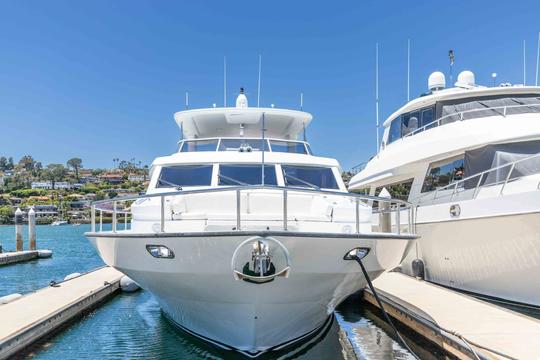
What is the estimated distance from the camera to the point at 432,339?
704 centimetres

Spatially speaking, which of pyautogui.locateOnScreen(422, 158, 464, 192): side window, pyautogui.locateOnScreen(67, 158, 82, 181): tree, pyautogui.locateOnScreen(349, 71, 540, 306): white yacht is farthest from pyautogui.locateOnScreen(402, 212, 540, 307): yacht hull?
pyautogui.locateOnScreen(67, 158, 82, 181): tree

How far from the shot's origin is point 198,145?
961 centimetres

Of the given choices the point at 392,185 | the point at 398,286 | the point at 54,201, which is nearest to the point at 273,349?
the point at 398,286

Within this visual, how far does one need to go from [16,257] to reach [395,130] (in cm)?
1958

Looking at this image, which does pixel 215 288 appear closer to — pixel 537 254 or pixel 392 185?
pixel 537 254

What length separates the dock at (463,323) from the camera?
5.73 metres

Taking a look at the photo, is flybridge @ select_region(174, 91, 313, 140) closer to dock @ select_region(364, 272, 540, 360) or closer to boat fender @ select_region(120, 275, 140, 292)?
dock @ select_region(364, 272, 540, 360)

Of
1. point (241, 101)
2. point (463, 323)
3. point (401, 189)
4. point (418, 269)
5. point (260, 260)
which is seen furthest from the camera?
point (401, 189)

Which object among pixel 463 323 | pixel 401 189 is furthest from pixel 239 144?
pixel 401 189

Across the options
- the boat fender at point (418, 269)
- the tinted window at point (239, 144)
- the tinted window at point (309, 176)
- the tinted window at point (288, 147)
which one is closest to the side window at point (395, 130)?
the boat fender at point (418, 269)

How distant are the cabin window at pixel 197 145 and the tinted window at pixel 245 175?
144 cm

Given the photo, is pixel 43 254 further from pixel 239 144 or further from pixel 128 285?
pixel 239 144

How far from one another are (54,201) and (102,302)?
11418 centimetres

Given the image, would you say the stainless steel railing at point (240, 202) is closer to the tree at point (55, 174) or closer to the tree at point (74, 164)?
the tree at point (55, 174)
